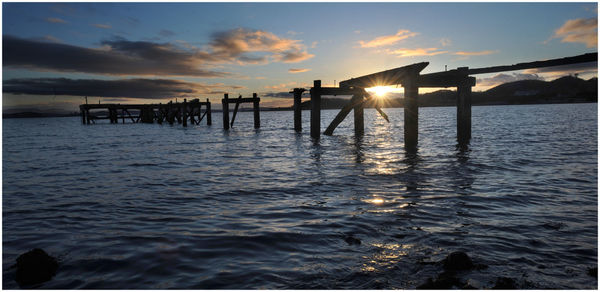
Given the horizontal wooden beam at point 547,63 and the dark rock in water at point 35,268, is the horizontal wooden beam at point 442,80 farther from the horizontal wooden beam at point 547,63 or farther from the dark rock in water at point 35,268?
the dark rock in water at point 35,268

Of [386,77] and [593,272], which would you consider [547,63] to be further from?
[593,272]

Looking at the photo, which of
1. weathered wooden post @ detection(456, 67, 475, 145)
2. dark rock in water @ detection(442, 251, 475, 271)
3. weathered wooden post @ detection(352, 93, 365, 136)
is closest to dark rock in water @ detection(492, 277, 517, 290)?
dark rock in water @ detection(442, 251, 475, 271)

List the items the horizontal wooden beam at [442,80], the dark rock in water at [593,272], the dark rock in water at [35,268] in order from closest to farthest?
the dark rock in water at [593,272]
the dark rock in water at [35,268]
the horizontal wooden beam at [442,80]

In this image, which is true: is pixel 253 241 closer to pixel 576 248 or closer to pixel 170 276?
pixel 170 276

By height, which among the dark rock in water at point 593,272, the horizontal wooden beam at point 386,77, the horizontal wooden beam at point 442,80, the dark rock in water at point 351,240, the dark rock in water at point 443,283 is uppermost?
the horizontal wooden beam at point 386,77

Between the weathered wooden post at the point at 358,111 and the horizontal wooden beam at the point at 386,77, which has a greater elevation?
the horizontal wooden beam at the point at 386,77

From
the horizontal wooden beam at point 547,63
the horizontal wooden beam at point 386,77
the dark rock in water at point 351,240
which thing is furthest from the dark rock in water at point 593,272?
the horizontal wooden beam at point 386,77

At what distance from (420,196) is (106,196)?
6286 mm

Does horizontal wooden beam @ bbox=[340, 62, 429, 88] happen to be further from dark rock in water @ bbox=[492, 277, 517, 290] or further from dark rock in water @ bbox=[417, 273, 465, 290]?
dark rock in water @ bbox=[417, 273, 465, 290]

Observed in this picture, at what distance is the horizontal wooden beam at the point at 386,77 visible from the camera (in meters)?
15.1

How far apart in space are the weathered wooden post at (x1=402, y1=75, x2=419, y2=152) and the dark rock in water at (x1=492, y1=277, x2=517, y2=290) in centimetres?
1177

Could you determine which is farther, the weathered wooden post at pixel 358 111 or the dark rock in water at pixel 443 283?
the weathered wooden post at pixel 358 111

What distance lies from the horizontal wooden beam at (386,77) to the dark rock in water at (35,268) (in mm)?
13618

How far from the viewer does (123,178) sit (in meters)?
10.4
